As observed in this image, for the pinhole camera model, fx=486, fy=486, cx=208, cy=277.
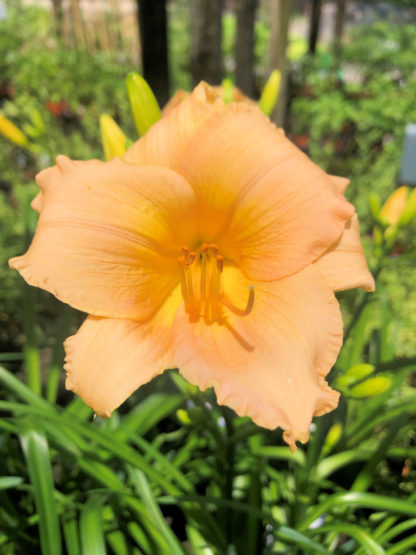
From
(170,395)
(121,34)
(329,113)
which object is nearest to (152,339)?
(170,395)

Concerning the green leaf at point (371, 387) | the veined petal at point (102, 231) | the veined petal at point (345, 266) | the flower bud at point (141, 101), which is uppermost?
the flower bud at point (141, 101)

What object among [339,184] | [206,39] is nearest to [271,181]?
[339,184]

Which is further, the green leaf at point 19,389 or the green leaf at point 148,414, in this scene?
the green leaf at point 148,414

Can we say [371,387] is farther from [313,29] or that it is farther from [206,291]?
[313,29]

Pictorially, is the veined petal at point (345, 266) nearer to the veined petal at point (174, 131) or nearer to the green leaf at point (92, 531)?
the veined petal at point (174, 131)

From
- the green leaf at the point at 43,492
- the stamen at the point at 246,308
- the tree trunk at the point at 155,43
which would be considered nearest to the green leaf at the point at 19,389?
the green leaf at the point at 43,492
